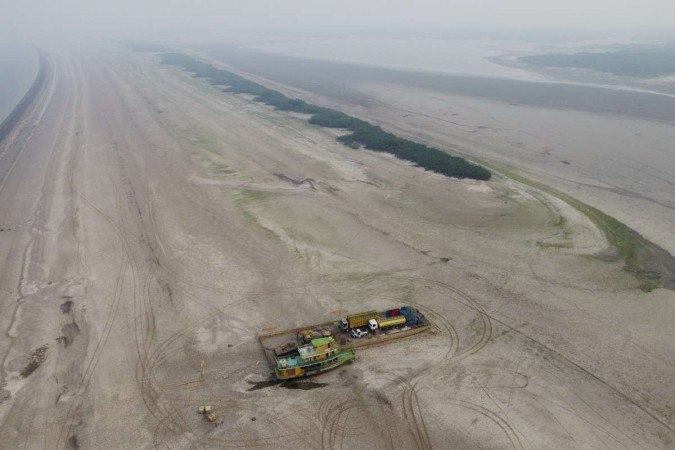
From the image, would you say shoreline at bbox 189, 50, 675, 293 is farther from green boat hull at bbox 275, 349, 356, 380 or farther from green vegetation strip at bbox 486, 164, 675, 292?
green boat hull at bbox 275, 349, 356, 380

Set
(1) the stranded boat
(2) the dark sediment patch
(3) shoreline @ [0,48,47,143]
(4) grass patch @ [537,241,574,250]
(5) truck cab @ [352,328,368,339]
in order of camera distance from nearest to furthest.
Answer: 1. (1) the stranded boat
2. (5) truck cab @ [352,328,368,339]
3. (2) the dark sediment patch
4. (4) grass patch @ [537,241,574,250]
5. (3) shoreline @ [0,48,47,143]

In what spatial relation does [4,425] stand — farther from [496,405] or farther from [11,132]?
[11,132]

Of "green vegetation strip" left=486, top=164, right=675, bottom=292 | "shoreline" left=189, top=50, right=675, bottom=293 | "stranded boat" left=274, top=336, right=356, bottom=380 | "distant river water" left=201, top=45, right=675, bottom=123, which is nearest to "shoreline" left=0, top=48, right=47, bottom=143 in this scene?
"distant river water" left=201, top=45, right=675, bottom=123

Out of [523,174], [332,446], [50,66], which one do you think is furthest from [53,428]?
[50,66]

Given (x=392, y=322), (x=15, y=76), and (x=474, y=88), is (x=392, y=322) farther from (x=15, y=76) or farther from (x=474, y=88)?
(x=15, y=76)

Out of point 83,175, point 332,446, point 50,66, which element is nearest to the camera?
point 332,446

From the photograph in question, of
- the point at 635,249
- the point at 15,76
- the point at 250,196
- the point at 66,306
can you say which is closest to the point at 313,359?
the point at 66,306
